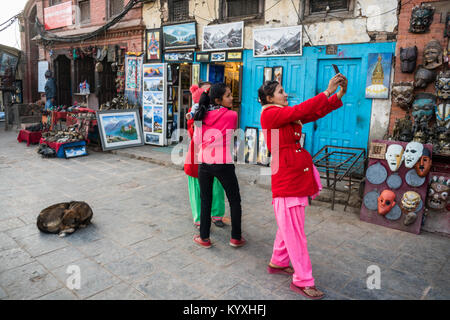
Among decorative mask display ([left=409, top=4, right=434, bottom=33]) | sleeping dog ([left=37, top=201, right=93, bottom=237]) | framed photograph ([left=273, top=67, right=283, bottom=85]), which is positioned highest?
decorative mask display ([left=409, top=4, right=434, bottom=33])

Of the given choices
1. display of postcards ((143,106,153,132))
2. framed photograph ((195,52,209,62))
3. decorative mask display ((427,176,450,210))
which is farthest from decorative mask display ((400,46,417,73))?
display of postcards ((143,106,153,132))

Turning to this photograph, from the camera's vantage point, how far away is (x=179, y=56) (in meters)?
9.75

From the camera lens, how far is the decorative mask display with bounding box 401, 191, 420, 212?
455 centimetres

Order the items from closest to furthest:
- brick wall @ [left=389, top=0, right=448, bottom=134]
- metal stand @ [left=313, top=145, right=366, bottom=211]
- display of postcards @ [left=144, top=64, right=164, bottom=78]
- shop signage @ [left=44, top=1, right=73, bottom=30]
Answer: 1. metal stand @ [left=313, top=145, right=366, bottom=211]
2. brick wall @ [left=389, top=0, right=448, bottom=134]
3. display of postcards @ [left=144, top=64, right=164, bottom=78]
4. shop signage @ [left=44, top=1, right=73, bottom=30]

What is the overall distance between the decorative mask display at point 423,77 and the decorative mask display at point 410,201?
7.28 ft

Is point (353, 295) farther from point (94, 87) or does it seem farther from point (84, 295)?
point (94, 87)

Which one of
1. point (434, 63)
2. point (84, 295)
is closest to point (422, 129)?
point (434, 63)

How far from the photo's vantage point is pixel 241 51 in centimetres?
836

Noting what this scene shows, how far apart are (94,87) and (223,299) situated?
504 inches

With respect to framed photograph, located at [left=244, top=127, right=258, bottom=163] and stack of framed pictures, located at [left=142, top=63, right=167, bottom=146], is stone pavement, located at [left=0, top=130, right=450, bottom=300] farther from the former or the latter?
stack of framed pictures, located at [left=142, top=63, right=167, bottom=146]

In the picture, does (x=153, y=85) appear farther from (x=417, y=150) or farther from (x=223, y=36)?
(x=417, y=150)

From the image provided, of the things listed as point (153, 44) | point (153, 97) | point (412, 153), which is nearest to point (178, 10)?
point (153, 44)

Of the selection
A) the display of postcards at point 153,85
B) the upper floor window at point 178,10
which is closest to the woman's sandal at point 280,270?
the display of postcards at point 153,85

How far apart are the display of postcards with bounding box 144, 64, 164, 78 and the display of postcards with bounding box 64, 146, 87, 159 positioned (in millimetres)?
2875
